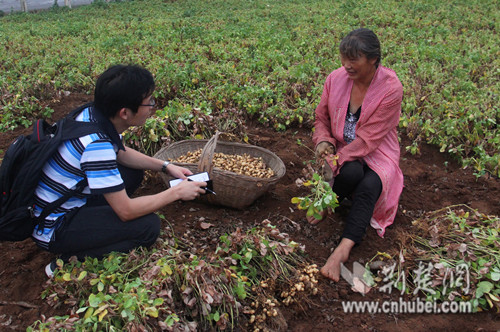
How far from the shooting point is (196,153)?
3.37 m

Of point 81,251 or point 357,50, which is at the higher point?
point 357,50

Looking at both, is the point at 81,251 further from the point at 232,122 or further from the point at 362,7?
the point at 362,7

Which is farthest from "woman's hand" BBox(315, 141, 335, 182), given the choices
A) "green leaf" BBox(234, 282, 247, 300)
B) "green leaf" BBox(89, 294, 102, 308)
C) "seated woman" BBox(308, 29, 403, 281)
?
"green leaf" BBox(89, 294, 102, 308)

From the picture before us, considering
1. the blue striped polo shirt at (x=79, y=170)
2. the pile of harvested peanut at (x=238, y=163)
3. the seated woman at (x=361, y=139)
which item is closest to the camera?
the blue striped polo shirt at (x=79, y=170)

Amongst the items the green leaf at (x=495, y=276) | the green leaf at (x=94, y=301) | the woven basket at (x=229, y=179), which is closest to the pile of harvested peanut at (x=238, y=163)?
the woven basket at (x=229, y=179)

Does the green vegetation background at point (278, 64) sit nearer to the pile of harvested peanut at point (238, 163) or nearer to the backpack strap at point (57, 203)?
the pile of harvested peanut at point (238, 163)

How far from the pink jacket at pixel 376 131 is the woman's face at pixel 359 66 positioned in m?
0.08

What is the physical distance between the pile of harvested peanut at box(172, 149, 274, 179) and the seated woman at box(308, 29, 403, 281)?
466mm

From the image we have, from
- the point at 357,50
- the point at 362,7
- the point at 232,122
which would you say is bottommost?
the point at 362,7

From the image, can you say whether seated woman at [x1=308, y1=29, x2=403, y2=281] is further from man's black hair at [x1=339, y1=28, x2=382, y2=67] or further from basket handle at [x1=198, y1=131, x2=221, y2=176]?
basket handle at [x1=198, y1=131, x2=221, y2=176]

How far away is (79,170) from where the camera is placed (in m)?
2.17

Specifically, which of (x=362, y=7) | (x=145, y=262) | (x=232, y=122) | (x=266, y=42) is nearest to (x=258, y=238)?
(x=145, y=262)

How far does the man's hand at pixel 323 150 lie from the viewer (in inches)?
116

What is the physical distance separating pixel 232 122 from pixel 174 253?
5.99 feet
